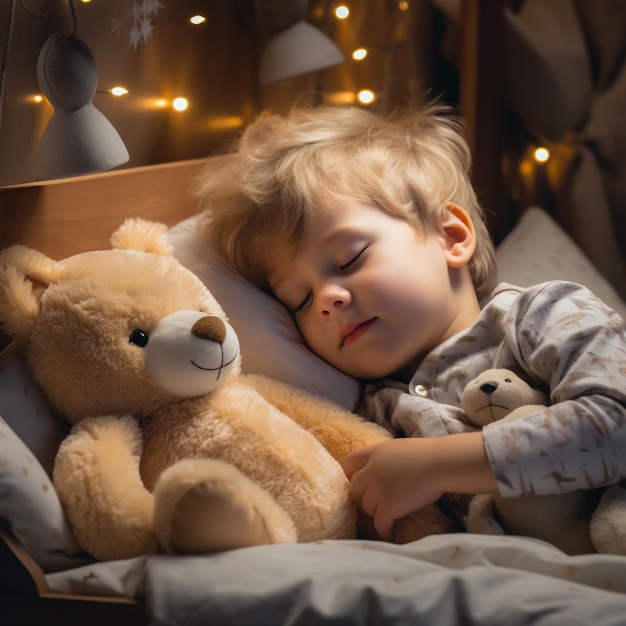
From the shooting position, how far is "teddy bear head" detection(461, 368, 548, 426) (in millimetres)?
991

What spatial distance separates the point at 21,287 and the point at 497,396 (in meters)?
0.60

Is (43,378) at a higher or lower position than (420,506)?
higher

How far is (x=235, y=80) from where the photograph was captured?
1719 mm

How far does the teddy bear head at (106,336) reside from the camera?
89 cm

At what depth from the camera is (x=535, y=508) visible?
0.92m

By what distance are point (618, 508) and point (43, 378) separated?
2.27 feet

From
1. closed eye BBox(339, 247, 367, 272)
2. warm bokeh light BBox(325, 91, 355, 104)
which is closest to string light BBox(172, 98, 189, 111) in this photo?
warm bokeh light BBox(325, 91, 355, 104)

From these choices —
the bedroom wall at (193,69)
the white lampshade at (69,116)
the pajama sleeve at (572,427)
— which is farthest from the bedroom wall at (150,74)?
the pajama sleeve at (572,427)

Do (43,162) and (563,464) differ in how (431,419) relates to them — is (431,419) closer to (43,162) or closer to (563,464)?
(563,464)

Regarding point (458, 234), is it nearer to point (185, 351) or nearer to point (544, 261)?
point (544, 261)

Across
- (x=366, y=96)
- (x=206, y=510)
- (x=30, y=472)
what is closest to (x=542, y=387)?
(x=206, y=510)

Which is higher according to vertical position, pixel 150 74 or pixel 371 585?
pixel 150 74

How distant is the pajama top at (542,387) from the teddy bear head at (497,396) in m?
0.03

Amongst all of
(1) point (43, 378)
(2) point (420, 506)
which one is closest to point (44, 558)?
(1) point (43, 378)
